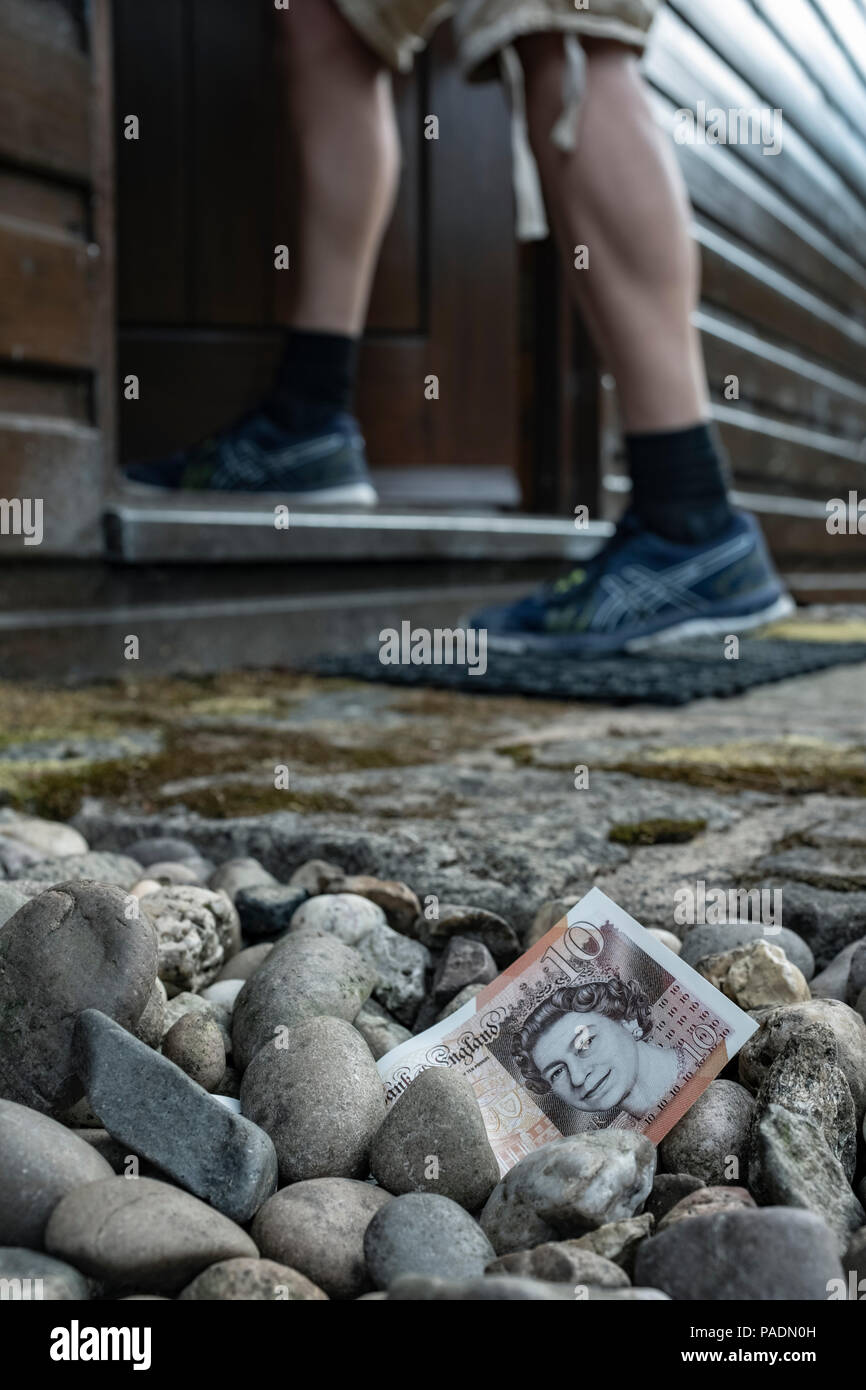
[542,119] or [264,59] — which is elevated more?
[264,59]

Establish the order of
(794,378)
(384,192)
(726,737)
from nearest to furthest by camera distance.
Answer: (726,737)
(384,192)
(794,378)

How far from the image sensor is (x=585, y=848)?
105 centimetres

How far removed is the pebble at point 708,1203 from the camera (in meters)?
0.60

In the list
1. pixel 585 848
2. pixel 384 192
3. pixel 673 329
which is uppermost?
pixel 384 192

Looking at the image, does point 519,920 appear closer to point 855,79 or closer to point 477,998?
point 477,998

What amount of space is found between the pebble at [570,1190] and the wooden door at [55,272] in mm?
1543

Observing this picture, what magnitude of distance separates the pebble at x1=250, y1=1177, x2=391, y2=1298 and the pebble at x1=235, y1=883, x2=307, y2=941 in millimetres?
343

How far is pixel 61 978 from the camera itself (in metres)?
0.71

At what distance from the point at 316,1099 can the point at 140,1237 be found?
0.15 m

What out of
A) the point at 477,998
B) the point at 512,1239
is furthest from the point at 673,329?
the point at 512,1239

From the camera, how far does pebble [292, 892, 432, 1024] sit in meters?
0.88

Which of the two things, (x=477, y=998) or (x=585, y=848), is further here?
(x=585, y=848)
